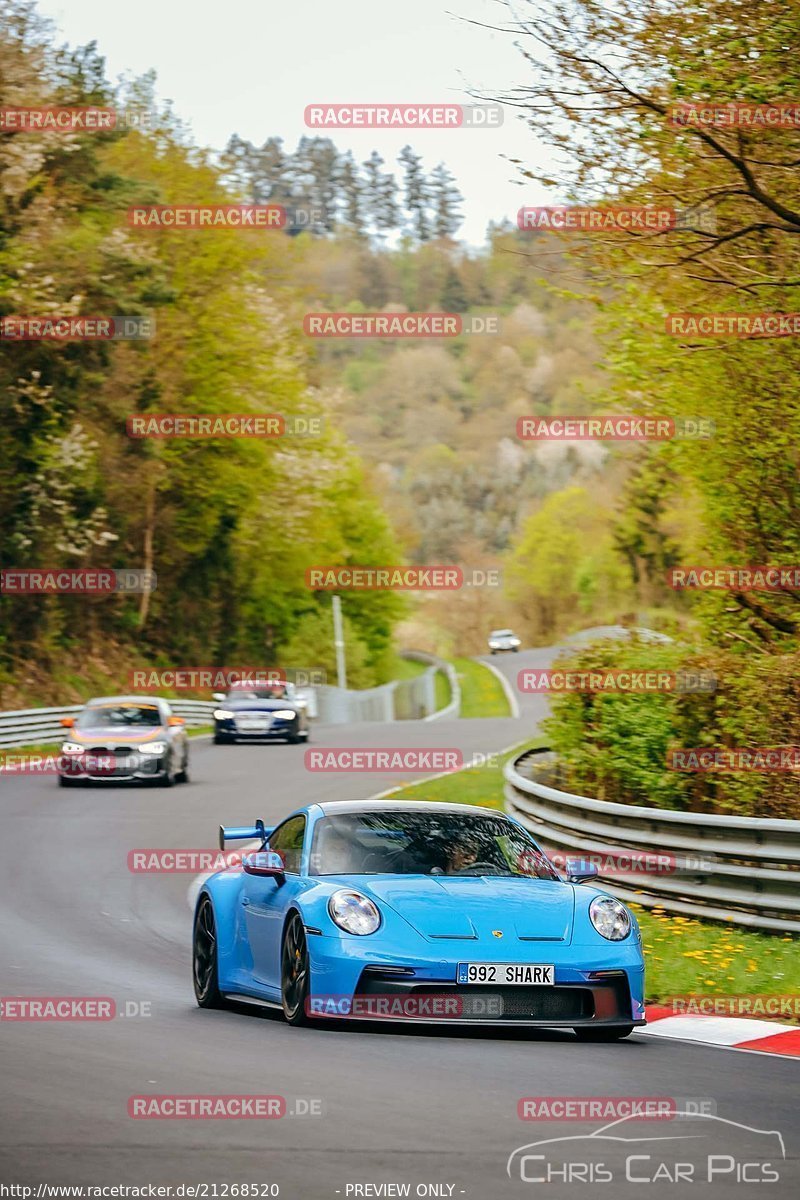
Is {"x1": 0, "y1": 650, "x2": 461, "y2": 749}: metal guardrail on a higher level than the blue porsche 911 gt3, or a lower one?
lower

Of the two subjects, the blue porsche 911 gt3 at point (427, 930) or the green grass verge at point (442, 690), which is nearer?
the blue porsche 911 gt3 at point (427, 930)

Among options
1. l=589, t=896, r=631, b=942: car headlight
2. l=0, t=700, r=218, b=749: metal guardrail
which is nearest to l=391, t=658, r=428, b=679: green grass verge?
l=0, t=700, r=218, b=749: metal guardrail

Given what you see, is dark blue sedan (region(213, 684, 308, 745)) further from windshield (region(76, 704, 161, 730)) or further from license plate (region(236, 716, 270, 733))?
windshield (region(76, 704, 161, 730))

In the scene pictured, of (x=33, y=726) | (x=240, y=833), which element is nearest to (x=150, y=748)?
(x=33, y=726)

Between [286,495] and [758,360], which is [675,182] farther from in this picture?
[286,495]

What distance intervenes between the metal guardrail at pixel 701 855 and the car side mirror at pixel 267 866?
4100mm

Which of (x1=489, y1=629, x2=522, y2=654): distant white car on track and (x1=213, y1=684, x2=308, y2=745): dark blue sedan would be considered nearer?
(x1=213, y1=684, x2=308, y2=745): dark blue sedan

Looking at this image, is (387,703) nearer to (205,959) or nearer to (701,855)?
(701,855)

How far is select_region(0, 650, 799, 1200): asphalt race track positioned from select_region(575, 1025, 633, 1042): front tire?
8 centimetres

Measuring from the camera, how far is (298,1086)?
24.8 feet

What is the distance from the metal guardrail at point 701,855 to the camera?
12.9 meters

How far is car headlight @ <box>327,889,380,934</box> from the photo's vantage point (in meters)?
9.39

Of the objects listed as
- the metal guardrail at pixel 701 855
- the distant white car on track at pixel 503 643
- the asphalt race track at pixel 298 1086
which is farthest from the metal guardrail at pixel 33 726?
the distant white car on track at pixel 503 643

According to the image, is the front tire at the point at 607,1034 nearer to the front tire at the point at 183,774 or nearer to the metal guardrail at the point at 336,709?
the front tire at the point at 183,774
